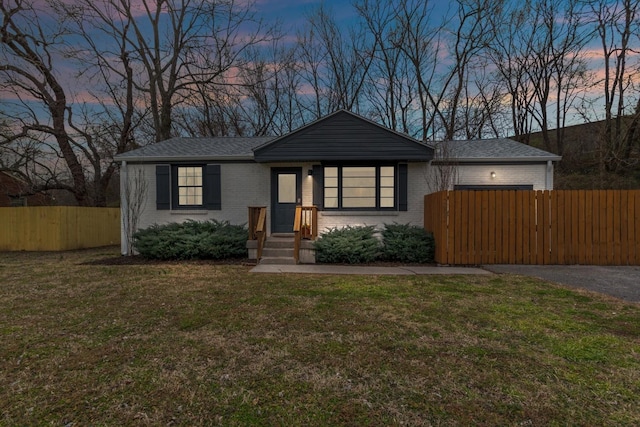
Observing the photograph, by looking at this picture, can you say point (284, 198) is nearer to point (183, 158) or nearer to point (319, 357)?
point (183, 158)

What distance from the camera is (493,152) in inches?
428

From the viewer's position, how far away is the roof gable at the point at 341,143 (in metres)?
10.0

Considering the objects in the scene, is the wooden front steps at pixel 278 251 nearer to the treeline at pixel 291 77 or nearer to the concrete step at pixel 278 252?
the concrete step at pixel 278 252

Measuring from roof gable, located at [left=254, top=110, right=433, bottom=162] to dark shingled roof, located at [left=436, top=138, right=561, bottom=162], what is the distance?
1339 mm

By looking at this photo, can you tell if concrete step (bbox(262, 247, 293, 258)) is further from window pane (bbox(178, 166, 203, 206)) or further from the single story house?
window pane (bbox(178, 166, 203, 206))

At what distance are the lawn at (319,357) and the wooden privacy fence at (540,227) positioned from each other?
2.79 metres

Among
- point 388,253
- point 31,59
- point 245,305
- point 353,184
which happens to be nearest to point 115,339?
point 245,305

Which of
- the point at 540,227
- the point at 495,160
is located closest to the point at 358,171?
the point at 495,160

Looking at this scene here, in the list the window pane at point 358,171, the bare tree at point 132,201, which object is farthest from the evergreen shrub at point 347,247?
the bare tree at point 132,201

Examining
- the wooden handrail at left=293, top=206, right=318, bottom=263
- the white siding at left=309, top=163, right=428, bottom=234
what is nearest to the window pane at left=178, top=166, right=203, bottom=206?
the wooden handrail at left=293, top=206, right=318, bottom=263

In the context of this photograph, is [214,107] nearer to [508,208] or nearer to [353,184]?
[353,184]

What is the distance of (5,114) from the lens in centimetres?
1630

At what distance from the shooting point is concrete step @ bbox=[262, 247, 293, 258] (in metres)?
9.42

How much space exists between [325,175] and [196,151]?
4.38 metres
